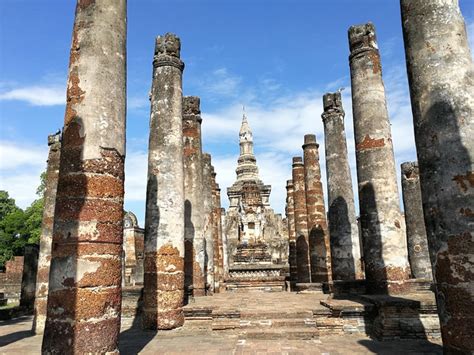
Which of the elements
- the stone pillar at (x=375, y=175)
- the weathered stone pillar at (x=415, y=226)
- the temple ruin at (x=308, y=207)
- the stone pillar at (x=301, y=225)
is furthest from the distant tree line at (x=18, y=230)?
the stone pillar at (x=375, y=175)

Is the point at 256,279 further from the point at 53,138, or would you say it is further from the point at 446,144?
the point at 446,144

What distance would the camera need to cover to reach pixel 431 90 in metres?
5.58

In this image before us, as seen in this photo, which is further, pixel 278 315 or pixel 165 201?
pixel 165 201

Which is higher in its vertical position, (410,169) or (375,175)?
(410,169)

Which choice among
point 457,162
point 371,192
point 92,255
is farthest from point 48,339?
point 371,192

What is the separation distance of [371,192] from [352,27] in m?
4.86

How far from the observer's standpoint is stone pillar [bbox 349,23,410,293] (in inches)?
379

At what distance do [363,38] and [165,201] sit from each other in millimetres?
7181

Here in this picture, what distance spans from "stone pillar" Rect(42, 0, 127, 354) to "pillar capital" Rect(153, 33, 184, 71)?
4.14m

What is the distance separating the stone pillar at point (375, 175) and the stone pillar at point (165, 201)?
4.88m

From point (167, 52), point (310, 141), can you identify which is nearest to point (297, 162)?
point (310, 141)

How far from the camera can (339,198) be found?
14.7 meters

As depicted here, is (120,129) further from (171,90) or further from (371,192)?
(371,192)

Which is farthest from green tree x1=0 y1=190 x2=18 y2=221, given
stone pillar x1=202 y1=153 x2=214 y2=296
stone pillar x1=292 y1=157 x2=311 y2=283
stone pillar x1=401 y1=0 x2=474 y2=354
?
stone pillar x1=401 y1=0 x2=474 y2=354
